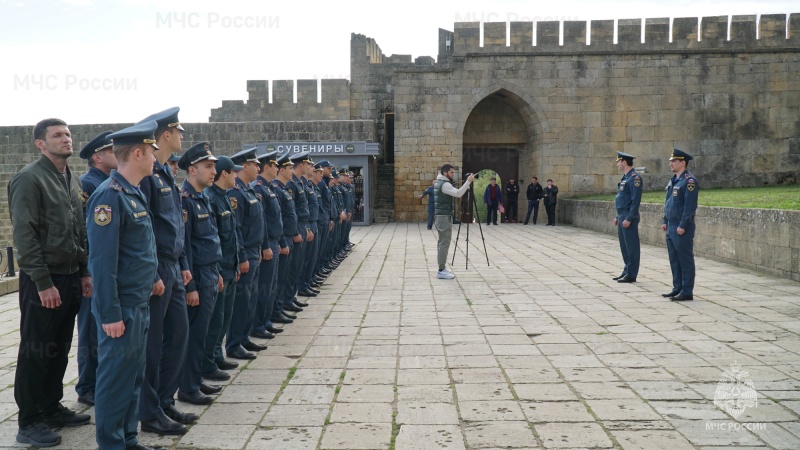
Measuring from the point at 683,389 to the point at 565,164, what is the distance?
1966 cm

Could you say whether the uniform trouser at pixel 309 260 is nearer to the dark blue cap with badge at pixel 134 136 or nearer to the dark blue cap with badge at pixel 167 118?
the dark blue cap with badge at pixel 167 118

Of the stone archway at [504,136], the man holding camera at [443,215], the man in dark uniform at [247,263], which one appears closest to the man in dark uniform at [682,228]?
the man holding camera at [443,215]

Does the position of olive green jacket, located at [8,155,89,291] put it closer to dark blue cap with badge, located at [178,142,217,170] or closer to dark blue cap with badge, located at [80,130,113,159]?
dark blue cap with badge, located at [80,130,113,159]

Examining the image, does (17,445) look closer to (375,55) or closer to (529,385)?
(529,385)

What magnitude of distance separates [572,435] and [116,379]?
250 centimetres

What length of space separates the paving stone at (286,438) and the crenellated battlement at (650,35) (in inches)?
827

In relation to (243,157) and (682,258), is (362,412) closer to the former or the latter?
(243,157)

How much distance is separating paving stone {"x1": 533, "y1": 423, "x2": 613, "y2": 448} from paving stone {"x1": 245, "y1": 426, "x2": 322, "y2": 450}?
4.31 feet

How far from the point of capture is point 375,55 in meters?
27.3

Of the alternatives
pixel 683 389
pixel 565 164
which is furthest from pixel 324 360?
pixel 565 164

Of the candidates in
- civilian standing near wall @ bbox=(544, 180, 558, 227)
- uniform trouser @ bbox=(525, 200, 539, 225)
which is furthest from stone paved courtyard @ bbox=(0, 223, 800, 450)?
uniform trouser @ bbox=(525, 200, 539, 225)

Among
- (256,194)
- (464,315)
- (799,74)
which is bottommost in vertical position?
(464,315)

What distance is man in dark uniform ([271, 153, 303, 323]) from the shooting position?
285 inches

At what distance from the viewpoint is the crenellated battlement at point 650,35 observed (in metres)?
23.4
